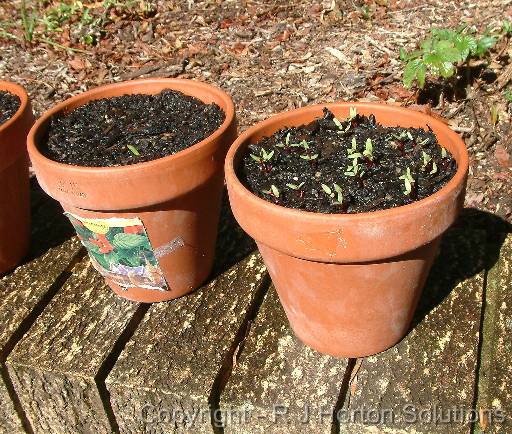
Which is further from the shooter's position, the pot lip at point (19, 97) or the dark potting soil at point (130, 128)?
the pot lip at point (19, 97)

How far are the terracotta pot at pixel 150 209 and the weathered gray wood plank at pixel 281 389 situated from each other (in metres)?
0.27

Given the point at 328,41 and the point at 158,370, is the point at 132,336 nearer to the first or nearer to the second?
the point at 158,370

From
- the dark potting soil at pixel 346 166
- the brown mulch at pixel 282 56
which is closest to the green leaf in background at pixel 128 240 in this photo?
the dark potting soil at pixel 346 166

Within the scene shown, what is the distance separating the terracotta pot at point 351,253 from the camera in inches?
48.9

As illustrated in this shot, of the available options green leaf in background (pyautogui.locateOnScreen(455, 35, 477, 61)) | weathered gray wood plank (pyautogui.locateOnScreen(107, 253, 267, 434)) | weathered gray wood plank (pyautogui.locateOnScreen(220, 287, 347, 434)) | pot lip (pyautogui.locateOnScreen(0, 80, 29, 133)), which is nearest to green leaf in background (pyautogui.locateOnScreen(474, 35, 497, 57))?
green leaf in background (pyautogui.locateOnScreen(455, 35, 477, 61))

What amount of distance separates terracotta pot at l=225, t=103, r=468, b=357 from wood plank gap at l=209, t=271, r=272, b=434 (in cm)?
14

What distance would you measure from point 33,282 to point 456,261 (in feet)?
3.58

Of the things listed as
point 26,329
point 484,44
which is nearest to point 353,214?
point 26,329

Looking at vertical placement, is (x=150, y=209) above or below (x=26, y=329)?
above

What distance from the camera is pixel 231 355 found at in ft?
5.08

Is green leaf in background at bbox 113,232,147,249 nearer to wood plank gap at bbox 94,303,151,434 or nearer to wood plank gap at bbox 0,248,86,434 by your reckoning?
wood plank gap at bbox 94,303,151,434

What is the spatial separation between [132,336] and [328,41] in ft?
5.58

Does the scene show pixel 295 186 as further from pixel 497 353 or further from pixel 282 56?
pixel 282 56

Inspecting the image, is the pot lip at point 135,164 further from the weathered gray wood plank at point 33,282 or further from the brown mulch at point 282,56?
the brown mulch at point 282,56
